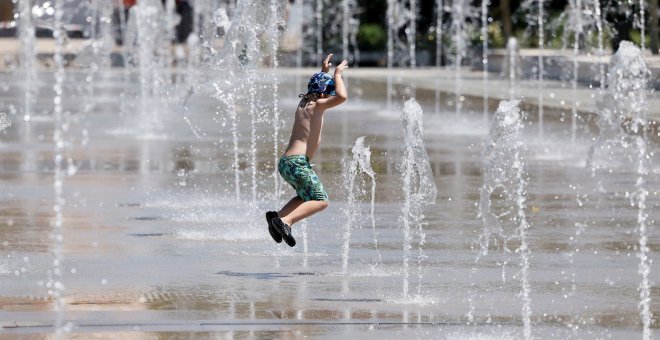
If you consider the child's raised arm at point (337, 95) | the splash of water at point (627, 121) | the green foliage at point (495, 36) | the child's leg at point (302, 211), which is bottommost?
the green foliage at point (495, 36)

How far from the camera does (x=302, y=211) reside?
10953 millimetres

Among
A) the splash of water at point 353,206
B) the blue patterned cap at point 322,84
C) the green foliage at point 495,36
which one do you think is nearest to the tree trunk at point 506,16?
the green foliage at point 495,36

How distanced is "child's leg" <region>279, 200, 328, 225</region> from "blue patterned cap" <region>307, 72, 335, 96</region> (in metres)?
0.68

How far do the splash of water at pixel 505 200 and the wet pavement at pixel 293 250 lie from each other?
0.28ft

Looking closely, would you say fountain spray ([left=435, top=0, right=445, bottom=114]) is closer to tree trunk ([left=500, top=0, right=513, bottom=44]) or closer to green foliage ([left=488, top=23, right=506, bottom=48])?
green foliage ([left=488, top=23, right=506, bottom=48])

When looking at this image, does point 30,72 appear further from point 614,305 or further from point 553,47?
point 614,305

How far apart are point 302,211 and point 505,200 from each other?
14.7 feet

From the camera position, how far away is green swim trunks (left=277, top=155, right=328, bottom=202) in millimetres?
11008

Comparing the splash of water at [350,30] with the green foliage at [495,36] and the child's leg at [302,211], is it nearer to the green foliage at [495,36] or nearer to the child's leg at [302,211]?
the green foliage at [495,36]

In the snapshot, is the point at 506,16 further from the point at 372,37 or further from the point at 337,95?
the point at 337,95

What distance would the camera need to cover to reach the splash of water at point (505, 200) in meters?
11.4

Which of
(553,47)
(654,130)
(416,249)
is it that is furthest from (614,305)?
(553,47)

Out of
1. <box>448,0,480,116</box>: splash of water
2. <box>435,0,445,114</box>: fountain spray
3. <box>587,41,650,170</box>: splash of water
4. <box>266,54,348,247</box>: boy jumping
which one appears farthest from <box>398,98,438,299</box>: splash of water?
<box>435,0,445,114</box>: fountain spray

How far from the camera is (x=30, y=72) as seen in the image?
45062mm
